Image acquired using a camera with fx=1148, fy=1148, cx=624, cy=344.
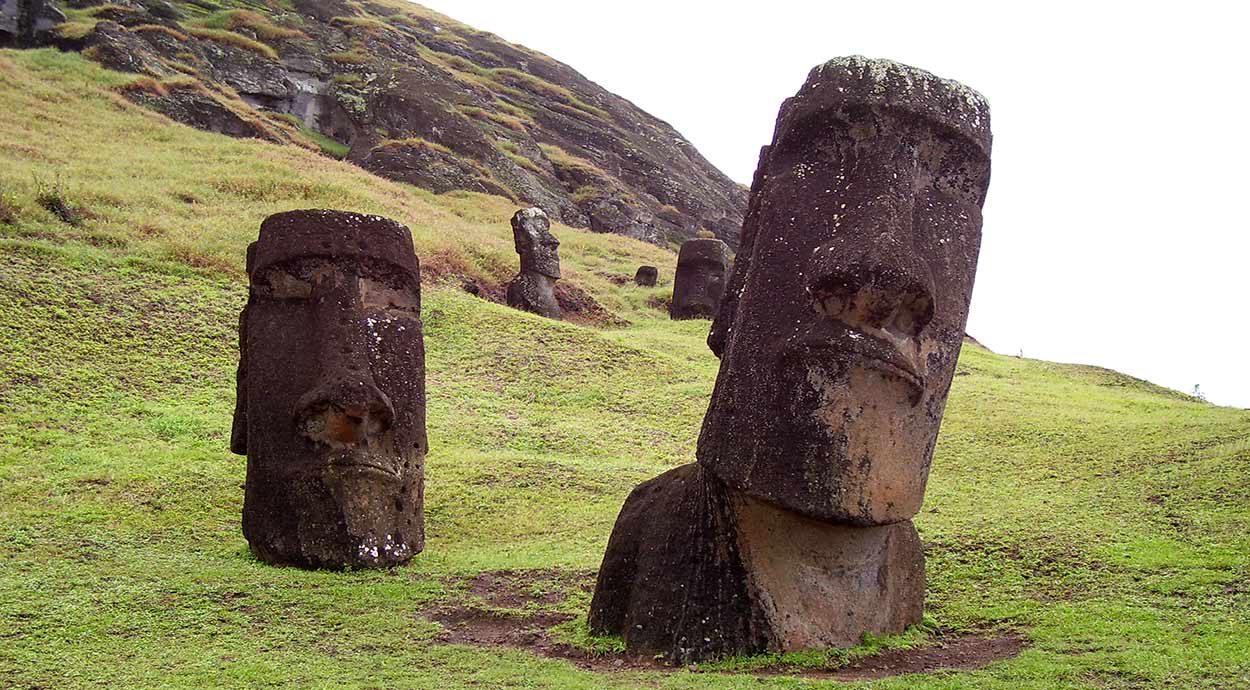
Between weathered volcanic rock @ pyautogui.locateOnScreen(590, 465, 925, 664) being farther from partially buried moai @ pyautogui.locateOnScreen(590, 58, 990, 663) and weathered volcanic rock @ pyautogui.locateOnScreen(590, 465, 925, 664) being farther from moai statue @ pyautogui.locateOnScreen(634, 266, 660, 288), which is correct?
moai statue @ pyautogui.locateOnScreen(634, 266, 660, 288)

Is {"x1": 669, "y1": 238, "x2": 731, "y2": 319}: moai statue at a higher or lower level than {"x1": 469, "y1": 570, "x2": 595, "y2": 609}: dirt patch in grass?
higher

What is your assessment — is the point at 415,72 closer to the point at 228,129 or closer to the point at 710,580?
the point at 228,129

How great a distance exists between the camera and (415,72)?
50.2 metres

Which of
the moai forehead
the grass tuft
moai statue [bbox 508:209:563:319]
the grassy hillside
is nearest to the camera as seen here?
the grassy hillside

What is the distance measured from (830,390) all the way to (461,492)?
6.53 meters

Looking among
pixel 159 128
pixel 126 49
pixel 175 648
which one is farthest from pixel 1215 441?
pixel 126 49

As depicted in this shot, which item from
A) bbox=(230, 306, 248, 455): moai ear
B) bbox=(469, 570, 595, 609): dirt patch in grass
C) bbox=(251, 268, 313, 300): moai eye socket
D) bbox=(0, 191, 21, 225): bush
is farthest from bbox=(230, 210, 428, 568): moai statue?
bbox=(0, 191, 21, 225): bush

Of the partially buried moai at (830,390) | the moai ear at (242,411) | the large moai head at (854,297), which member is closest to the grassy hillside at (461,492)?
the partially buried moai at (830,390)

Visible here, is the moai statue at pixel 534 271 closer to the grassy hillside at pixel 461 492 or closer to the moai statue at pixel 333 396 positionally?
the grassy hillside at pixel 461 492

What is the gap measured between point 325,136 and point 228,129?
803 cm

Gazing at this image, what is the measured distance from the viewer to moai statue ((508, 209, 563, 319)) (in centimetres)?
2441

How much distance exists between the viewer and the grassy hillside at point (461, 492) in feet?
19.4

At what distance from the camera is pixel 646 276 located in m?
31.7

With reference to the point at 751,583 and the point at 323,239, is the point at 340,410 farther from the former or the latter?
the point at 751,583
